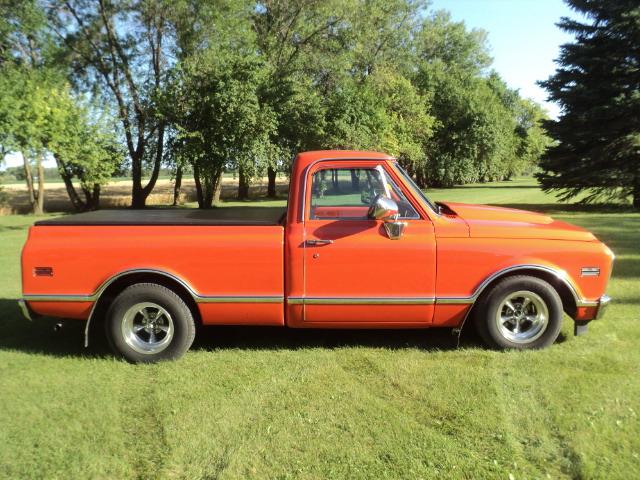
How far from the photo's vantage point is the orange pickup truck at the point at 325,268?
4336 millimetres

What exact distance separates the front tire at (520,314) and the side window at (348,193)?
104 centimetres

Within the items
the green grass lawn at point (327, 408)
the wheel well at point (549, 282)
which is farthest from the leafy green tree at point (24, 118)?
the wheel well at point (549, 282)

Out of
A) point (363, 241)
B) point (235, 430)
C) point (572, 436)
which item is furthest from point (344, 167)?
point (572, 436)

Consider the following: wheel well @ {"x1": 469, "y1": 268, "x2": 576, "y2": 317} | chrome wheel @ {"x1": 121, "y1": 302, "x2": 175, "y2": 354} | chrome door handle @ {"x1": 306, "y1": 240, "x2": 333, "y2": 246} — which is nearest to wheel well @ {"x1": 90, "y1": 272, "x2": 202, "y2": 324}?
chrome wheel @ {"x1": 121, "y1": 302, "x2": 175, "y2": 354}

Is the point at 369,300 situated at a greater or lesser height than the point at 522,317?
greater

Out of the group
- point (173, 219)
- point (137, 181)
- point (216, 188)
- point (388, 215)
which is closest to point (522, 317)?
point (388, 215)

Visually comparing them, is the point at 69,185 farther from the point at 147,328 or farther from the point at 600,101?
the point at 600,101

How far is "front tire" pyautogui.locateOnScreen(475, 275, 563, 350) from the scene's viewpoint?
4383 mm

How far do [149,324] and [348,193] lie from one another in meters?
2.15

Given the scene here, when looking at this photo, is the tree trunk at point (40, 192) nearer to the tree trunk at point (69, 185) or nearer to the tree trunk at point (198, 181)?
the tree trunk at point (69, 185)

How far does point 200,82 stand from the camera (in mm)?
23375

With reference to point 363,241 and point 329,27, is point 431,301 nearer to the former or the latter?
point 363,241

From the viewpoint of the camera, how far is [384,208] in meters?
4.09

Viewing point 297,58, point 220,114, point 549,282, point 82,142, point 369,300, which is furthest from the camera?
point 297,58
